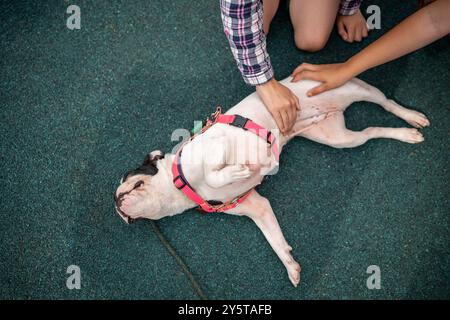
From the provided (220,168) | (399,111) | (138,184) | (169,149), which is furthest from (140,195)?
(399,111)

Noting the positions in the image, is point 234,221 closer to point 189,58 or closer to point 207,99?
point 207,99

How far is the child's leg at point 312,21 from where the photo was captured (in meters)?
1.75

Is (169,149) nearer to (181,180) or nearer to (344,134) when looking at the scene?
(181,180)

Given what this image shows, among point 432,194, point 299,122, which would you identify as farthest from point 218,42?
point 432,194

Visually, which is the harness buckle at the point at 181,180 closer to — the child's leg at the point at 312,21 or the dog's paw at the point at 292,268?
the dog's paw at the point at 292,268

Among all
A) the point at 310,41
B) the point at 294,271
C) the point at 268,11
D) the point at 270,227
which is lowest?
the point at 294,271

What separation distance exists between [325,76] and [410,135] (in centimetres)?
56

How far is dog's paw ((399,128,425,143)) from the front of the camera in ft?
5.86

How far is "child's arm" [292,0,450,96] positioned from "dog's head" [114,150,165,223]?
77 centimetres

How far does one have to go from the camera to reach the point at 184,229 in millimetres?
1859

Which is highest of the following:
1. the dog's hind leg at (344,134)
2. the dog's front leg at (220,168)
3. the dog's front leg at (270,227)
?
the dog's front leg at (220,168)

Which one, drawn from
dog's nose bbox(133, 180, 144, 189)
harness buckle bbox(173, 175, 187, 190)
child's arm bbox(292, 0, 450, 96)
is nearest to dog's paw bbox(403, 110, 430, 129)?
child's arm bbox(292, 0, 450, 96)

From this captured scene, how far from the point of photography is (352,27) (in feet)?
6.21

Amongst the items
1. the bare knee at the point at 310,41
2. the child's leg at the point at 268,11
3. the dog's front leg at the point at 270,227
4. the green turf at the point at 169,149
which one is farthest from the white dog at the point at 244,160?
the child's leg at the point at 268,11
